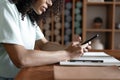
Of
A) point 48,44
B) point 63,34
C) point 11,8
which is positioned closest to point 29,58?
point 11,8

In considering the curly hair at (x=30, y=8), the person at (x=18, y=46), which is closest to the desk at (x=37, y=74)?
the person at (x=18, y=46)

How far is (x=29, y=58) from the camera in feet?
3.93

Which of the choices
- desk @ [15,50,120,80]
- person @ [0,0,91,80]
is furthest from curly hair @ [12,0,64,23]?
desk @ [15,50,120,80]

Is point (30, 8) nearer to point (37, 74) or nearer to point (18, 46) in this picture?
point (18, 46)

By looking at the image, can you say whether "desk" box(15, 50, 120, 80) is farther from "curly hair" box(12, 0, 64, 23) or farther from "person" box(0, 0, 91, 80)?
"curly hair" box(12, 0, 64, 23)

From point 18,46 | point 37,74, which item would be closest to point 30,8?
point 18,46

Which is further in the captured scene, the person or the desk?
the person

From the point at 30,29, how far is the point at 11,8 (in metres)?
0.25

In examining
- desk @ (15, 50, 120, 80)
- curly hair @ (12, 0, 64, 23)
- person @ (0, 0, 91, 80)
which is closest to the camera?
desk @ (15, 50, 120, 80)

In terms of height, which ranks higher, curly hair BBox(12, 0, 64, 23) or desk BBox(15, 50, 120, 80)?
curly hair BBox(12, 0, 64, 23)

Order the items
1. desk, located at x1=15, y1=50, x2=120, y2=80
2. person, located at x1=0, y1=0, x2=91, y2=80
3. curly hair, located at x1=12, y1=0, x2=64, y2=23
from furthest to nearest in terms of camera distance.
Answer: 1. curly hair, located at x1=12, y1=0, x2=64, y2=23
2. person, located at x1=0, y1=0, x2=91, y2=80
3. desk, located at x1=15, y1=50, x2=120, y2=80

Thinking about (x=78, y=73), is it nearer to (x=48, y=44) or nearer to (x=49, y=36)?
(x=48, y=44)

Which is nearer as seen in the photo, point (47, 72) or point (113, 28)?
point (47, 72)

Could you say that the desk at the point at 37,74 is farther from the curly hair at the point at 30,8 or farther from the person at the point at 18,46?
the curly hair at the point at 30,8
